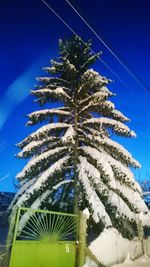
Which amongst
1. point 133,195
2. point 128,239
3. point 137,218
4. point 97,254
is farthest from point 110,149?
point 97,254

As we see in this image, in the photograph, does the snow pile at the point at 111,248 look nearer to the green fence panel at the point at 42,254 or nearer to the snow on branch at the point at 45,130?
the green fence panel at the point at 42,254

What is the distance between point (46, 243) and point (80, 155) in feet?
21.0

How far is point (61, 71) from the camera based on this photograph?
1633 centimetres

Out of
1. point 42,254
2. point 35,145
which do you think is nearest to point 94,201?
point 35,145

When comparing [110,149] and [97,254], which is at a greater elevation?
[110,149]

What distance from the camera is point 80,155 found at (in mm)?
14117

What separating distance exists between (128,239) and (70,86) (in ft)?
29.2

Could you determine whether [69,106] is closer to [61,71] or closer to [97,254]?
[61,71]

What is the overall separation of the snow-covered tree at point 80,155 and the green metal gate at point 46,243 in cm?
261

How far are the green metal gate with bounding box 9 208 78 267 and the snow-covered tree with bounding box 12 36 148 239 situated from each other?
8.55 ft

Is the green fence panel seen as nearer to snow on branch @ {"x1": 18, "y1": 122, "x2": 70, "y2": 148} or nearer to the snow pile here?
the snow pile

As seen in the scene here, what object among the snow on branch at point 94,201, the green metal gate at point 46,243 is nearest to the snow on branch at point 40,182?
the snow on branch at point 94,201

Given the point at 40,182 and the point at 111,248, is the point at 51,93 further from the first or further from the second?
the point at 111,248

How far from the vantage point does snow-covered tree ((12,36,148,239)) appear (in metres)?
12.6
